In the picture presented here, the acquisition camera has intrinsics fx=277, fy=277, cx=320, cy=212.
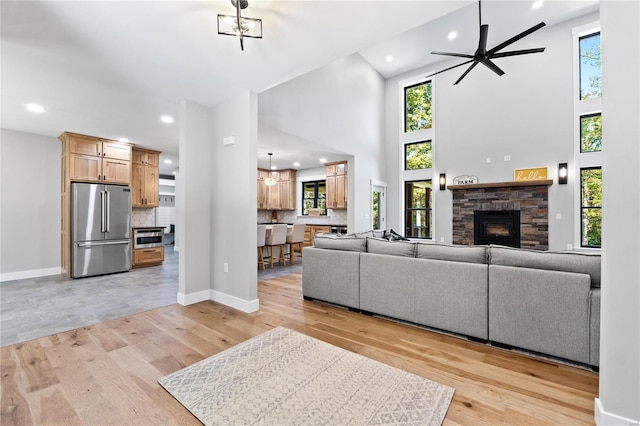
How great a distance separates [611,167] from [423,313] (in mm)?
1938

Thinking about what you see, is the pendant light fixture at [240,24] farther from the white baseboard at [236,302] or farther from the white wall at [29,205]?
the white wall at [29,205]

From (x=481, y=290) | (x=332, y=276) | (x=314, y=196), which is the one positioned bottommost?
(x=332, y=276)

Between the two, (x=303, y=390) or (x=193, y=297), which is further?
(x=193, y=297)

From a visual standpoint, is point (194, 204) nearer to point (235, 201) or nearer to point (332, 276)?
point (235, 201)

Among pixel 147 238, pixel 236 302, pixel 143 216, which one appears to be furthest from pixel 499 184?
pixel 143 216

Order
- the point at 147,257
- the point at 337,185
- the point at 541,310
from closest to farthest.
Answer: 1. the point at 541,310
2. the point at 147,257
3. the point at 337,185

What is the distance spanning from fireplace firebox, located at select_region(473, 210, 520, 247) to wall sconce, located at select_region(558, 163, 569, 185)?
40.9 inches

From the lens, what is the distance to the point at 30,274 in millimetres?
5117

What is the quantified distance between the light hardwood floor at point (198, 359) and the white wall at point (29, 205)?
146 inches

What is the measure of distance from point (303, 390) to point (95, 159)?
604cm

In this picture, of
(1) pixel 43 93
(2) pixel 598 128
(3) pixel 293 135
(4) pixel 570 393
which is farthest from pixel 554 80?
(1) pixel 43 93

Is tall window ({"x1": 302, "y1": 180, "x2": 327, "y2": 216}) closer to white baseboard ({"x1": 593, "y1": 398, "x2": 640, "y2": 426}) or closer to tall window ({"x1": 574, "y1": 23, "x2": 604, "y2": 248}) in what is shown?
tall window ({"x1": 574, "y1": 23, "x2": 604, "y2": 248})

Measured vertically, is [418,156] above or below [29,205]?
above

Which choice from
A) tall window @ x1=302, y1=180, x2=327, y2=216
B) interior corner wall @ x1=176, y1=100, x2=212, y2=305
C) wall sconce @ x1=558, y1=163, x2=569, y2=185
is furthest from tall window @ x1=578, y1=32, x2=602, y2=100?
interior corner wall @ x1=176, y1=100, x2=212, y2=305
